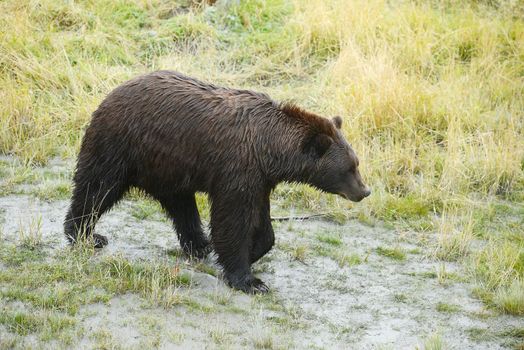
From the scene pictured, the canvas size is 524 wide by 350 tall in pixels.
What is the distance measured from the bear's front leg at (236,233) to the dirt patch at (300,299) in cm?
14

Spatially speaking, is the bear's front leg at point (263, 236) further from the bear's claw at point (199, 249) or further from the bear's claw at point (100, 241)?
the bear's claw at point (100, 241)

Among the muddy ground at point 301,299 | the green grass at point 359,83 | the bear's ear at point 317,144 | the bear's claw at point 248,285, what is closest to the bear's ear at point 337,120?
the bear's ear at point 317,144

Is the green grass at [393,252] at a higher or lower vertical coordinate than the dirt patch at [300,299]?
lower

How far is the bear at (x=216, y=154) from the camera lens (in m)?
6.86

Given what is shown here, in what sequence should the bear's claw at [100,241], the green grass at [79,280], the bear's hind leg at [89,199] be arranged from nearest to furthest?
1. the green grass at [79,280]
2. the bear's hind leg at [89,199]
3. the bear's claw at [100,241]

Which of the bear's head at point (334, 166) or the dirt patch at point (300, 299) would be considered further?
the bear's head at point (334, 166)

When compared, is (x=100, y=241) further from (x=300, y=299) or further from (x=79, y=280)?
(x=300, y=299)

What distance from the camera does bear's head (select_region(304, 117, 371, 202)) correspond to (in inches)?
276

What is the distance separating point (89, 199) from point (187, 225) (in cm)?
93

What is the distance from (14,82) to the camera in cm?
1039

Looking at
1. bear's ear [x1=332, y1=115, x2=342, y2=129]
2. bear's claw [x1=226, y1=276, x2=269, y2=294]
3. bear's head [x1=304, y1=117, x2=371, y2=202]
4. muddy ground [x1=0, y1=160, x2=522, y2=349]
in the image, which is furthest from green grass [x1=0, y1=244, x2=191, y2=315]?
bear's ear [x1=332, y1=115, x2=342, y2=129]

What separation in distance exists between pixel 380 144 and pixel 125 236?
11.5 ft

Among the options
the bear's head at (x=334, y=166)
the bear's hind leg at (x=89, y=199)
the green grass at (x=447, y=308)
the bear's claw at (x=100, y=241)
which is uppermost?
the bear's head at (x=334, y=166)

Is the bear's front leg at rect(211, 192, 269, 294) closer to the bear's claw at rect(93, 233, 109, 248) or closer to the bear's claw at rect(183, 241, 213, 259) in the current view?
the bear's claw at rect(183, 241, 213, 259)
